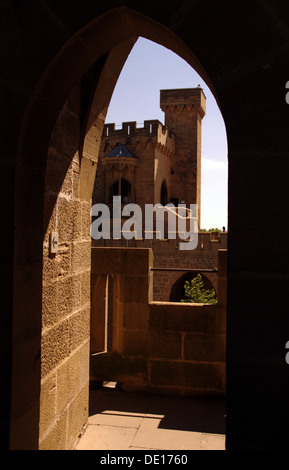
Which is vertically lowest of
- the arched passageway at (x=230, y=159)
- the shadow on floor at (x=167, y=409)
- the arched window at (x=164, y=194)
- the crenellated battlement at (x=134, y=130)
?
the shadow on floor at (x=167, y=409)

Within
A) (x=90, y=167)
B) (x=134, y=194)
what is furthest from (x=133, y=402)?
(x=134, y=194)

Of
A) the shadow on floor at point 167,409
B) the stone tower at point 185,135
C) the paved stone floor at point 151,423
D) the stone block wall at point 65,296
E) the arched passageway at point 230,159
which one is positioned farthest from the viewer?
the stone tower at point 185,135

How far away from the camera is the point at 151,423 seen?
357 cm

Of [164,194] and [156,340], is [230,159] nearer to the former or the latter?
[156,340]

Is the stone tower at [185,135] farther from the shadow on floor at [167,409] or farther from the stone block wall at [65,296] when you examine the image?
the stone block wall at [65,296]

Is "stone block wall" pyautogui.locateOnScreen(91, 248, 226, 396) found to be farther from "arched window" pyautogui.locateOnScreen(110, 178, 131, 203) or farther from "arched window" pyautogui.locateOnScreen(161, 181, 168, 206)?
"arched window" pyautogui.locateOnScreen(161, 181, 168, 206)

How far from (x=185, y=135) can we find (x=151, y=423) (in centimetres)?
2977

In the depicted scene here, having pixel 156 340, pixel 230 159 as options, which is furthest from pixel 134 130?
pixel 230 159

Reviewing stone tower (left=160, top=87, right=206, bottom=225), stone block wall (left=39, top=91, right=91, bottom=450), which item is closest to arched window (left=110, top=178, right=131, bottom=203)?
stone tower (left=160, top=87, right=206, bottom=225)

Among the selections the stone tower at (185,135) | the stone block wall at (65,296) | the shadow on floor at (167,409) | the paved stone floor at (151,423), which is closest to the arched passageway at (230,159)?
the stone block wall at (65,296)

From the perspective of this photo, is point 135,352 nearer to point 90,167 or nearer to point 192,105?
point 90,167

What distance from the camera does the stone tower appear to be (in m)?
30.9

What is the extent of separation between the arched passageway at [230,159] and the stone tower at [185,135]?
30320 millimetres

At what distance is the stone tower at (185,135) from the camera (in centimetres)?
3089
